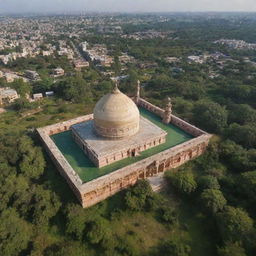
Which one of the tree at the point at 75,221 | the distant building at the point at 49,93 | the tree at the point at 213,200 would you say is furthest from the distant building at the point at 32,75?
the tree at the point at 213,200

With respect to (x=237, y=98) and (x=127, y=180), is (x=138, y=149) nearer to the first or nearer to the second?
(x=127, y=180)

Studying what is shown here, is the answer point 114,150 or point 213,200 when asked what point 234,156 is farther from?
point 114,150

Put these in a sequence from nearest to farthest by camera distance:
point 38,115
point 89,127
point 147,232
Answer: point 147,232 → point 89,127 → point 38,115

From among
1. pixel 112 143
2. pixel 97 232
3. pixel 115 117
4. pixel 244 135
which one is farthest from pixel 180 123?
pixel 97 232

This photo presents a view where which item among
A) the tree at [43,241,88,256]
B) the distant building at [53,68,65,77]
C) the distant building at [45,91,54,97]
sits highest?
the tree at [43,241,88,256]

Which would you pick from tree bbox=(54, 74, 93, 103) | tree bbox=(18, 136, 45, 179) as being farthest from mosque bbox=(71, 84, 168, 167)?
tree bbox=(54, 74, 93, 103)

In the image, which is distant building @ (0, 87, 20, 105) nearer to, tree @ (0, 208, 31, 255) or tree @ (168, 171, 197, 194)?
tree @ (0, 208, 31, 255)

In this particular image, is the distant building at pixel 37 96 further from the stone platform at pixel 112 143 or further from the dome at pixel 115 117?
the dome at pixel 115 117

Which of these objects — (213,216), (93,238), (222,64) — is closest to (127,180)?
(93,238)
